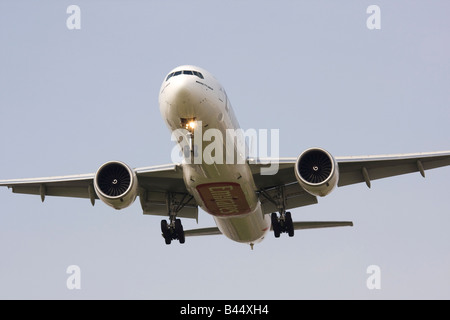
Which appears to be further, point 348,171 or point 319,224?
point 319,224

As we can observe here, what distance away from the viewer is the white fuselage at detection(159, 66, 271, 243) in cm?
2280

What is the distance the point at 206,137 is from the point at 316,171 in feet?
13.6

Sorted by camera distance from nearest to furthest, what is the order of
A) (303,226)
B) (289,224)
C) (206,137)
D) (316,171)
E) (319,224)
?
1. (206,137)
2. (316,171)
3. (289,224)
4. (319,224)
5. (303,226)

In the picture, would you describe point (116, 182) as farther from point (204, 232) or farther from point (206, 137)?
point (204, 232)

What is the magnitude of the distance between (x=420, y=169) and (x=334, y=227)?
4.23 meters

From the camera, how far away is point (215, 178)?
24438 mm

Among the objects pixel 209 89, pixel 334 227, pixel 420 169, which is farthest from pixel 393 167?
pixel 209 89

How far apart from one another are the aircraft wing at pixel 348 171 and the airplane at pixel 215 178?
4cm

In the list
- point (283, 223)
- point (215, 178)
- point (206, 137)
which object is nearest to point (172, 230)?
point (283, 223)

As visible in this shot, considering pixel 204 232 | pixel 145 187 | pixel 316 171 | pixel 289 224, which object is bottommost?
pixel 204 232

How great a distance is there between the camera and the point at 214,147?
23.7m

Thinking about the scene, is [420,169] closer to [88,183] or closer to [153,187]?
[153,187]

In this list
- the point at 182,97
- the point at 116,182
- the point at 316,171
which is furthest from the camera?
the point at 116,182

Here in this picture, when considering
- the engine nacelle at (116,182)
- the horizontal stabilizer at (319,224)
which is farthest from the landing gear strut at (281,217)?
the engine nacelle at (116,182)
